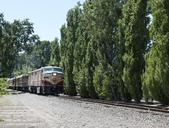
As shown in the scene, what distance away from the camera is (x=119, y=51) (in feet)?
122

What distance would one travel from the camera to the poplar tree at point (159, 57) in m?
26.9

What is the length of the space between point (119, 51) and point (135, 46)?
3579mm

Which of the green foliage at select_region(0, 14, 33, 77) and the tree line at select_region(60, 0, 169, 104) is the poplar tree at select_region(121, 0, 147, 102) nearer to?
the tree line at select_region(60, 0, 169, 104)

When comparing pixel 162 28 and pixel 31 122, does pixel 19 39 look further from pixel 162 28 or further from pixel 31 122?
pixel 31 122

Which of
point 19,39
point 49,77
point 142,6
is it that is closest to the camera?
point 142,6

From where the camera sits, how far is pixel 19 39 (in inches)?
3529

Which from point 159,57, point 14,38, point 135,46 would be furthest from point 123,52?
point 14,38

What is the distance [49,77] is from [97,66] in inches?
435

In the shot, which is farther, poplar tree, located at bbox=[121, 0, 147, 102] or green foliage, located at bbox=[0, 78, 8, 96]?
poplar tree, located at bbox=[121, 0, 147, 102]

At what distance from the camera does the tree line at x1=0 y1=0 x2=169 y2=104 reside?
28.0m

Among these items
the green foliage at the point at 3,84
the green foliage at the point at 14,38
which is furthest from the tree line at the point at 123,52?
the green foliage at the point at 14,38

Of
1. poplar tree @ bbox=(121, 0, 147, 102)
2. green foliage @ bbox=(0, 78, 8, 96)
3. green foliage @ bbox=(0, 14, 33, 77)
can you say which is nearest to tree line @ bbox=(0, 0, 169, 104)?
poplar tree @ bbox=(121, 0, 147, 102)

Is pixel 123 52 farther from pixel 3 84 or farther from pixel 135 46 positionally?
pixel 3 84

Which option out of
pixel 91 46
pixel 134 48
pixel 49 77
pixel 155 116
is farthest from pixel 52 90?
pixel 155 116
